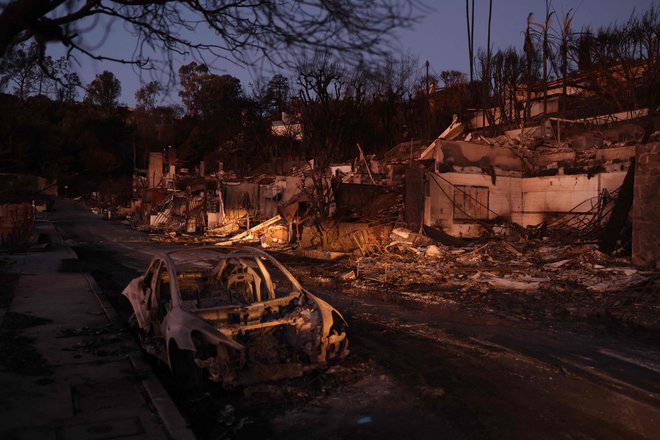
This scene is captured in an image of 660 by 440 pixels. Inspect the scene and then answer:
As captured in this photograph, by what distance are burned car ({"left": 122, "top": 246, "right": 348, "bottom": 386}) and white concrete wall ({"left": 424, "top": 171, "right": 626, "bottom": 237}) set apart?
13.4 meters

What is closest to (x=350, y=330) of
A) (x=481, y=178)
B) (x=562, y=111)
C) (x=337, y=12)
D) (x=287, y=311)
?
(x=287, y=311)

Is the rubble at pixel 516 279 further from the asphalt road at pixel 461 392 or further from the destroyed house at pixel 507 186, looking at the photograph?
the destroyed house at pixel 507 186

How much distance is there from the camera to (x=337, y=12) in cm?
430

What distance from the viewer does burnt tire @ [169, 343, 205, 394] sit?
5.40 metres

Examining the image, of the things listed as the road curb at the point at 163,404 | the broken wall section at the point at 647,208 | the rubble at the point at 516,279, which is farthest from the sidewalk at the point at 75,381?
the broken wall section at the point at 647,208

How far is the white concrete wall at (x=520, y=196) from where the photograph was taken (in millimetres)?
18562

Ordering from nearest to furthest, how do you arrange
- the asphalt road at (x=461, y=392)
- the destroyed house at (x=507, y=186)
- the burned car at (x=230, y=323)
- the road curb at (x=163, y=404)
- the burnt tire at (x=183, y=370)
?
1. the road curb at (x=163, y=404)
2. the asphalt road at (x=461, y=392)
3. the burned car at (x=230, y=323)
4. the burnt tire at (x=183, y=370)
5. the destroyed house at (x=507, y=186)

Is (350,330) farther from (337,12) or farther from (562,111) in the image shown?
(562,111)

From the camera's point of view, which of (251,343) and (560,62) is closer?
(251,343)

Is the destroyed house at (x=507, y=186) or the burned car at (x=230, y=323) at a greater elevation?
the destroyed house at (x=507, y=186)

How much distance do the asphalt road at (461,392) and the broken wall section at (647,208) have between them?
5569mm

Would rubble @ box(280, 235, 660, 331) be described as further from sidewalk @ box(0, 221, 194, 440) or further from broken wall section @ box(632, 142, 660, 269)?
sidewalk @ box(0, 221, 194, 440)

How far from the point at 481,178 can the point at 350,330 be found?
1407 cm

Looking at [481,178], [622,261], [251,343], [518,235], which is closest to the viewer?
[251,343]
